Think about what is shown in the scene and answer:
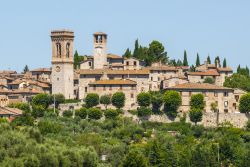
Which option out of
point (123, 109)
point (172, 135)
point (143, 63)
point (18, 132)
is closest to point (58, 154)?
point (18, 132)

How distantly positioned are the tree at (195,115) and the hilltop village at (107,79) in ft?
5.83

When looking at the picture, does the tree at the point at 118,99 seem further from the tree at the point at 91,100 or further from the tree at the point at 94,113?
the tree at the point at 94,113

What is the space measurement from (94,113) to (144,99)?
505cm

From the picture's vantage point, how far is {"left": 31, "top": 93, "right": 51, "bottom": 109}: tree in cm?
9119

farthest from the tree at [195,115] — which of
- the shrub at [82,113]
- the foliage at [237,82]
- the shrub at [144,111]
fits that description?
the foliage at [237,82]

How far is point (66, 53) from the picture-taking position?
96875 millimetres

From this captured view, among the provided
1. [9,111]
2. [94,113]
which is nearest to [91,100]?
[94,113]

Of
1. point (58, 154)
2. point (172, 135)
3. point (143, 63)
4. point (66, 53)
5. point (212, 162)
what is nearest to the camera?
point (58, 154)

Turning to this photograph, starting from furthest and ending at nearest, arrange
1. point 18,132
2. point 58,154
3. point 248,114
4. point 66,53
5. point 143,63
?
point 143,63 < point 66,53 < point 248,114 < point 18,132 < point 58,154

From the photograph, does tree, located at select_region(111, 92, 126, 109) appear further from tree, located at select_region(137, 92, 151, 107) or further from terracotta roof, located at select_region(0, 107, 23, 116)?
terracotta roof, located at select_region(0, 107, 23, 116)

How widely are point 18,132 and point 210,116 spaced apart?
3320 cm

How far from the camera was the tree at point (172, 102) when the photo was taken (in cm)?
8906

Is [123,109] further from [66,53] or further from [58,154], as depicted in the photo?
[58,154]

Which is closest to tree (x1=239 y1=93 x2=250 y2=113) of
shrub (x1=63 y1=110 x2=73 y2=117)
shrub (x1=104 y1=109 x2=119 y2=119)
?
shrub (x1=104 y1=109 x2=119 y2=119)
